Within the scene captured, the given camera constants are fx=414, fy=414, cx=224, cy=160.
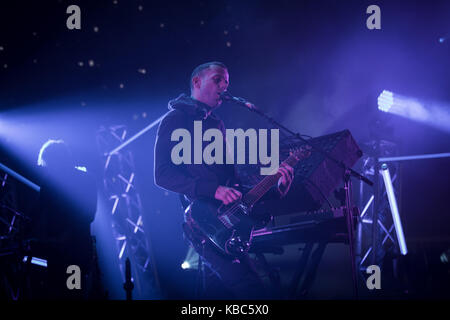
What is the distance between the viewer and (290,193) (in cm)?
341

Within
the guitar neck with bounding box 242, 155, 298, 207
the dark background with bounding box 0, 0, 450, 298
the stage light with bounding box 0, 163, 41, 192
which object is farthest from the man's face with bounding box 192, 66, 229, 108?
the stage light with bounding box 0, 163, 41, 192

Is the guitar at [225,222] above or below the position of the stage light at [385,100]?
below

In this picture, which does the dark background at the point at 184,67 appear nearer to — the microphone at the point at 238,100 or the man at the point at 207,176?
the man at the point at 207,176

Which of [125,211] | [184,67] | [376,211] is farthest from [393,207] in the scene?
[125,211]

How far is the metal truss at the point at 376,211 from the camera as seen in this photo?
5.27m

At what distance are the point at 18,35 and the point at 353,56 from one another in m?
4.10

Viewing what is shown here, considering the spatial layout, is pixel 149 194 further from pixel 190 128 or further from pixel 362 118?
pixel 362 118

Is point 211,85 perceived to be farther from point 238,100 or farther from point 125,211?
point 125,211

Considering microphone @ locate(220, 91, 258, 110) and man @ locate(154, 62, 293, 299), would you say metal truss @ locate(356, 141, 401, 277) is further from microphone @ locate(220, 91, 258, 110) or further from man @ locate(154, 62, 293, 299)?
microphone @ locate(220, 91, 258, 110)

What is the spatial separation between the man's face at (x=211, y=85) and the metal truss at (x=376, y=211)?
251 cm

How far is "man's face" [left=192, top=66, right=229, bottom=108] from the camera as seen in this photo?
363 centimetres

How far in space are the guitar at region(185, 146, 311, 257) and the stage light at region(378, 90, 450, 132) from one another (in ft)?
10.7

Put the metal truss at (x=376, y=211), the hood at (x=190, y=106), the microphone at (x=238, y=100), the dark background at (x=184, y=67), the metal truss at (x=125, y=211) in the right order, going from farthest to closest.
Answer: the metal truss at (x=125, y=211), the metal truss at (x=376, y=211), the dark background at (x=184, y=67), the hood at (x=190, y=106), the microphone at (x=238, y=100)

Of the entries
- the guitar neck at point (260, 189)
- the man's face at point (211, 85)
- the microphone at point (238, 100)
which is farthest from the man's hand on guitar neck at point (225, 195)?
the man's face at point (211, 85)
